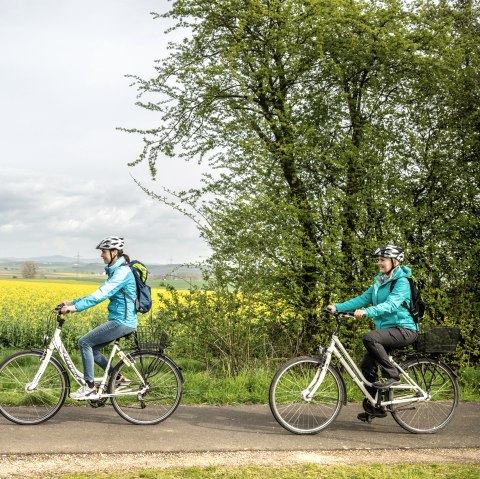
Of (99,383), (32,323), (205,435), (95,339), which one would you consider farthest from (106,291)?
(32,323)

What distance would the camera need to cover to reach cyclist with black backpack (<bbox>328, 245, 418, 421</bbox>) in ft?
22.3

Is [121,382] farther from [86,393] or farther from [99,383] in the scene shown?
[86,393]

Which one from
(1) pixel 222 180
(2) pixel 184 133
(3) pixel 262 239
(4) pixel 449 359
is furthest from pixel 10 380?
(2) pixel 184 133

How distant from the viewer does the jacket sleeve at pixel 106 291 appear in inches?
263

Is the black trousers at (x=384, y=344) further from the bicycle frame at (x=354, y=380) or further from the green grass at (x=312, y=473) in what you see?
the green grass at (x=312, y=473)

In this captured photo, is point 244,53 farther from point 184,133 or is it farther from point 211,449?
point 211,449

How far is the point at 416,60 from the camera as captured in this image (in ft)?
37.2

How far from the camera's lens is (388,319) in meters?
6.98

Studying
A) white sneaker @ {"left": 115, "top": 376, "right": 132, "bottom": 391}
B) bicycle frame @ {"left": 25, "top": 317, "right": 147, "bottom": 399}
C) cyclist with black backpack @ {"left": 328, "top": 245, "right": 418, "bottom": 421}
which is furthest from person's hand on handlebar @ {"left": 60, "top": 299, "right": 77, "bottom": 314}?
cyclist with black backpack @ {"left": 328, "top": 245, "right": 418, "bottom": 421}

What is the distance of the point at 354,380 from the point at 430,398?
0.90 meters

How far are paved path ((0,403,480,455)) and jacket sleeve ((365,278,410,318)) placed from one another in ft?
4.30

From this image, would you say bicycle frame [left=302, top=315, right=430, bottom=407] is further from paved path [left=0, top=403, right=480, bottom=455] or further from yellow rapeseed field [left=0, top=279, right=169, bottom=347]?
yellow rapeseed field [left=0, top=279, right=169, bottom=347]

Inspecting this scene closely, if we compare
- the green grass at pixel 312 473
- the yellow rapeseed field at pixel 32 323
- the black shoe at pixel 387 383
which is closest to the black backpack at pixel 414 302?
the black shoe at pixel 387 383

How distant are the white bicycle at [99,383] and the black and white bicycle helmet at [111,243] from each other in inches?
33.4
